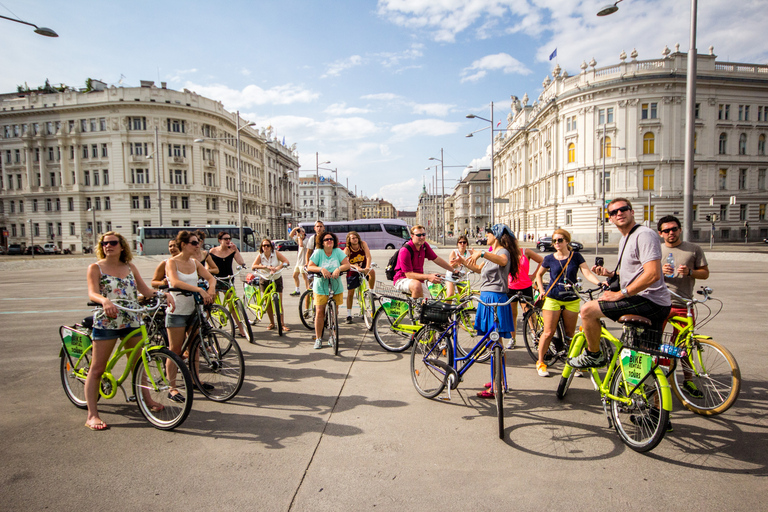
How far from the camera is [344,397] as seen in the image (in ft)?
15.9

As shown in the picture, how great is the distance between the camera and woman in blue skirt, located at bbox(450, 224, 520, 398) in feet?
14.4

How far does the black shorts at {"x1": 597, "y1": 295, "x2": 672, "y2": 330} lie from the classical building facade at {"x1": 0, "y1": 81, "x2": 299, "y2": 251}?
2319 inches

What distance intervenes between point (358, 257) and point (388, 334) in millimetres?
1823

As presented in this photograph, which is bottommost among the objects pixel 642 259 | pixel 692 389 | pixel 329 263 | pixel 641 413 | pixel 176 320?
pixel 692 389

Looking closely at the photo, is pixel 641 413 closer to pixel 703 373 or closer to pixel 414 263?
pixel 703 373

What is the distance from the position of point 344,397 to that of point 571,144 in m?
55.0

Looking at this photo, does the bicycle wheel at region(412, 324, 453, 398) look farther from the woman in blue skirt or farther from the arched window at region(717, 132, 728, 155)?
the arched window at region(717, 132, 728, 155)

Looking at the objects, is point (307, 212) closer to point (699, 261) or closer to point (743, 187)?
point (743, 187)

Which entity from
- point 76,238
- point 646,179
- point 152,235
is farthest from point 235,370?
point 76,238

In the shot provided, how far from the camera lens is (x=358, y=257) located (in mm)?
8414

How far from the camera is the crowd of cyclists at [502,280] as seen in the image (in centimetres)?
386

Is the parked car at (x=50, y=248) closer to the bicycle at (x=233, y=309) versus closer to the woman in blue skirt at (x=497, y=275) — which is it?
the bicycle at (x=233, y=309)

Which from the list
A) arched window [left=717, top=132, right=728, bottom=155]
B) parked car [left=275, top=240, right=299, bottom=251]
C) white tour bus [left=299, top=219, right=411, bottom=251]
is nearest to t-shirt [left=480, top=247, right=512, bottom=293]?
parked car [left=275, top=240, right=299, bottom=251]

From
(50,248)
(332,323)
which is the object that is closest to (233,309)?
(332,323)
